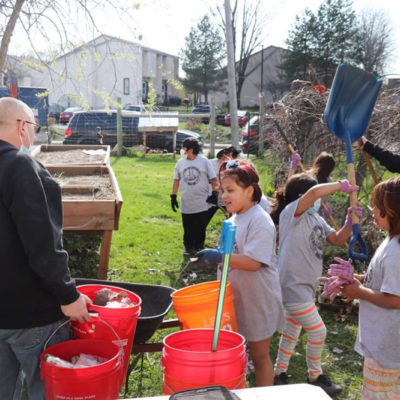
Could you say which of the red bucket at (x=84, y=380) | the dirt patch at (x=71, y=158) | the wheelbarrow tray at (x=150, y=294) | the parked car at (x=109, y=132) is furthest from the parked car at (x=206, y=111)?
the red bucket at (x=84, y=380)

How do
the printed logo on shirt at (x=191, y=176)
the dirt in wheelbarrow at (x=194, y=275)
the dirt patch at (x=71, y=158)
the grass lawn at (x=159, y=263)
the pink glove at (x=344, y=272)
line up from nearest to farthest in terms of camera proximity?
the pink glove at (x=344, y=272) < the grass lawn at (x=159, y=263) < the dirt in wheelbarrow at (x=194, y=275) < the printed logo on shirt at (x=191, y=176) < the dirt patch at (x=71, y=158)

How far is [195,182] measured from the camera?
6902 mm

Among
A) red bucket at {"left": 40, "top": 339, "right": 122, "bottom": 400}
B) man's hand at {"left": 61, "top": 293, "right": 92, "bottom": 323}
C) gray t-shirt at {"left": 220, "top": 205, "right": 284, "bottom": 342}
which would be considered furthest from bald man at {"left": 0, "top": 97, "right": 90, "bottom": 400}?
gray t-shirt at {"left": 220, "top": 205, "right": 284, "bottom": 342}

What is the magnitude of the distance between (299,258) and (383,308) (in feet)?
3.60

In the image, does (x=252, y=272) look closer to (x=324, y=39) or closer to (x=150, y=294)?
(x=150, y=294)

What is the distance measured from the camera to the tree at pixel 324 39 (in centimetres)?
4041

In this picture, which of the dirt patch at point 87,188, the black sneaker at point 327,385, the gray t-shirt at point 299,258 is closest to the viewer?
the gray t-shirt at point 299,258

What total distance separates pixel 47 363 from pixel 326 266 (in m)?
4.61

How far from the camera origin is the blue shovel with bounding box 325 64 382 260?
398cm

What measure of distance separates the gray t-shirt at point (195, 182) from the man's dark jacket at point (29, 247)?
182 inches

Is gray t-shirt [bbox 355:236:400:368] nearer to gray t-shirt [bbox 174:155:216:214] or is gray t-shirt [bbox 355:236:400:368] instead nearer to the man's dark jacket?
the man's dark jacket

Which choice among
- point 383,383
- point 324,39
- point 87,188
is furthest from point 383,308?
point 324,39

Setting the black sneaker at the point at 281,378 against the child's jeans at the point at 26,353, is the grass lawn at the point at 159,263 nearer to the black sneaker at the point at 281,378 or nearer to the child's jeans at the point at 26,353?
the black sneaker at the point at 281,378

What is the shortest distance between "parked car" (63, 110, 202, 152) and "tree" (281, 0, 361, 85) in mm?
22484
